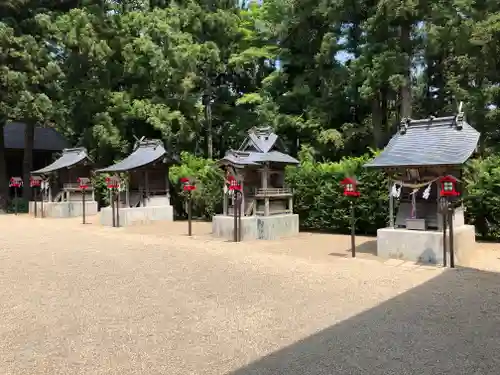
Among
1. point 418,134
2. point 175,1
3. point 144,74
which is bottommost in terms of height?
point 418,134

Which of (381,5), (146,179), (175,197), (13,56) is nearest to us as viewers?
(381,5)

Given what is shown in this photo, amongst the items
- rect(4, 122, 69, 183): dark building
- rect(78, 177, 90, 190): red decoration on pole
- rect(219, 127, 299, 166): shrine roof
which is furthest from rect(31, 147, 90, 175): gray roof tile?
rect(219, 127, 299, 166): shrine roof

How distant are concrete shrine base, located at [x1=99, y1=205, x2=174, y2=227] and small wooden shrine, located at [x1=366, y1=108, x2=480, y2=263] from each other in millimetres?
10864

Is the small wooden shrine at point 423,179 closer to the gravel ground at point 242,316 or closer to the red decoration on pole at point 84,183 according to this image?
the gravel ground at point 242,316

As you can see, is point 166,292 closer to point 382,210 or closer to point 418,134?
point 418,134

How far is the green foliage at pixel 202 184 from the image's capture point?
1811 centimetres

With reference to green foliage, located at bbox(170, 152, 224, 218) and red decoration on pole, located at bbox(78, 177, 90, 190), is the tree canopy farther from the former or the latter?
green foliage, located at bbox(170, 152, 224, 218)

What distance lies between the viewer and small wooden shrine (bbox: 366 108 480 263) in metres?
9.55

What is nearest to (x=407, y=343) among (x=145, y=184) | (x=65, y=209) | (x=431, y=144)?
(x=431, y=144)

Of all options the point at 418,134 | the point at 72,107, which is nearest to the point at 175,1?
the point at 72,107

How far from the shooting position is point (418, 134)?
1105 cm

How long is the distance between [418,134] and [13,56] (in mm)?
20248

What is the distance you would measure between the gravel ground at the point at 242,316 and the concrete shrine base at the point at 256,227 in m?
3.35

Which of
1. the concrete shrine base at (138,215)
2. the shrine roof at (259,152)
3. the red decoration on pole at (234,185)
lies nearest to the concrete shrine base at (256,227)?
the red decoration on pole at (234,185)
